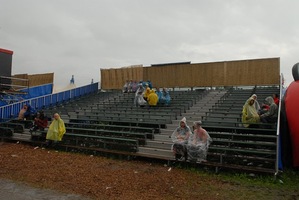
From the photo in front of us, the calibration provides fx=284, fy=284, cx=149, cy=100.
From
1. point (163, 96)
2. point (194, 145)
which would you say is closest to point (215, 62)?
point (163, 96)

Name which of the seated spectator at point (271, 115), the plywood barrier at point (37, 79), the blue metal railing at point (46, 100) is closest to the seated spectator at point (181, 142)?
the seated spectator at point (271, 115)

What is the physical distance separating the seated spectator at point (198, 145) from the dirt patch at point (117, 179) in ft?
1.71

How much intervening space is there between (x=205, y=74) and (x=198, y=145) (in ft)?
37.4

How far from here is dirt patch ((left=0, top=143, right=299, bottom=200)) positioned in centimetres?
620

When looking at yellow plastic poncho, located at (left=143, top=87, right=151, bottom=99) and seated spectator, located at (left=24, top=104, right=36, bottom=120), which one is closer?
seated spectator, located at (left=24, top=104, right=36, bottom=120)

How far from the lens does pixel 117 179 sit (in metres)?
7.30

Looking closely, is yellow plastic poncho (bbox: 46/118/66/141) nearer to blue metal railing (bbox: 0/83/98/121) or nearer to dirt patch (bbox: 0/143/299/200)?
dirt patch (bbox: 0/143/299/200)

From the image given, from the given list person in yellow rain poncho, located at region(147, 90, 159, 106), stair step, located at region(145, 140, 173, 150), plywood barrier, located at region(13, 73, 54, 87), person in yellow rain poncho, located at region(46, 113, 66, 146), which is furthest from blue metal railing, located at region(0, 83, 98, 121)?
stair step, located at region(145, 140, 173, 150)

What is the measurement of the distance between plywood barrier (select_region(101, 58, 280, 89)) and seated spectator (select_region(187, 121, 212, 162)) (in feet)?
34.2

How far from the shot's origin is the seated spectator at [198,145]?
27.2ft

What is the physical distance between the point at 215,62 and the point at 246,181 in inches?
496

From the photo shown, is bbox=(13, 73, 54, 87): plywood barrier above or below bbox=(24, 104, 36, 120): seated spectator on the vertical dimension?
above

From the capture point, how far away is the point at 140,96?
15484 millimetres

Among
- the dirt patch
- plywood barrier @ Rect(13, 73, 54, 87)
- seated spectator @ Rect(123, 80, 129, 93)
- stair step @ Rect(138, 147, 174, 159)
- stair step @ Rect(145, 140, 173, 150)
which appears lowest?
the dirt patch
